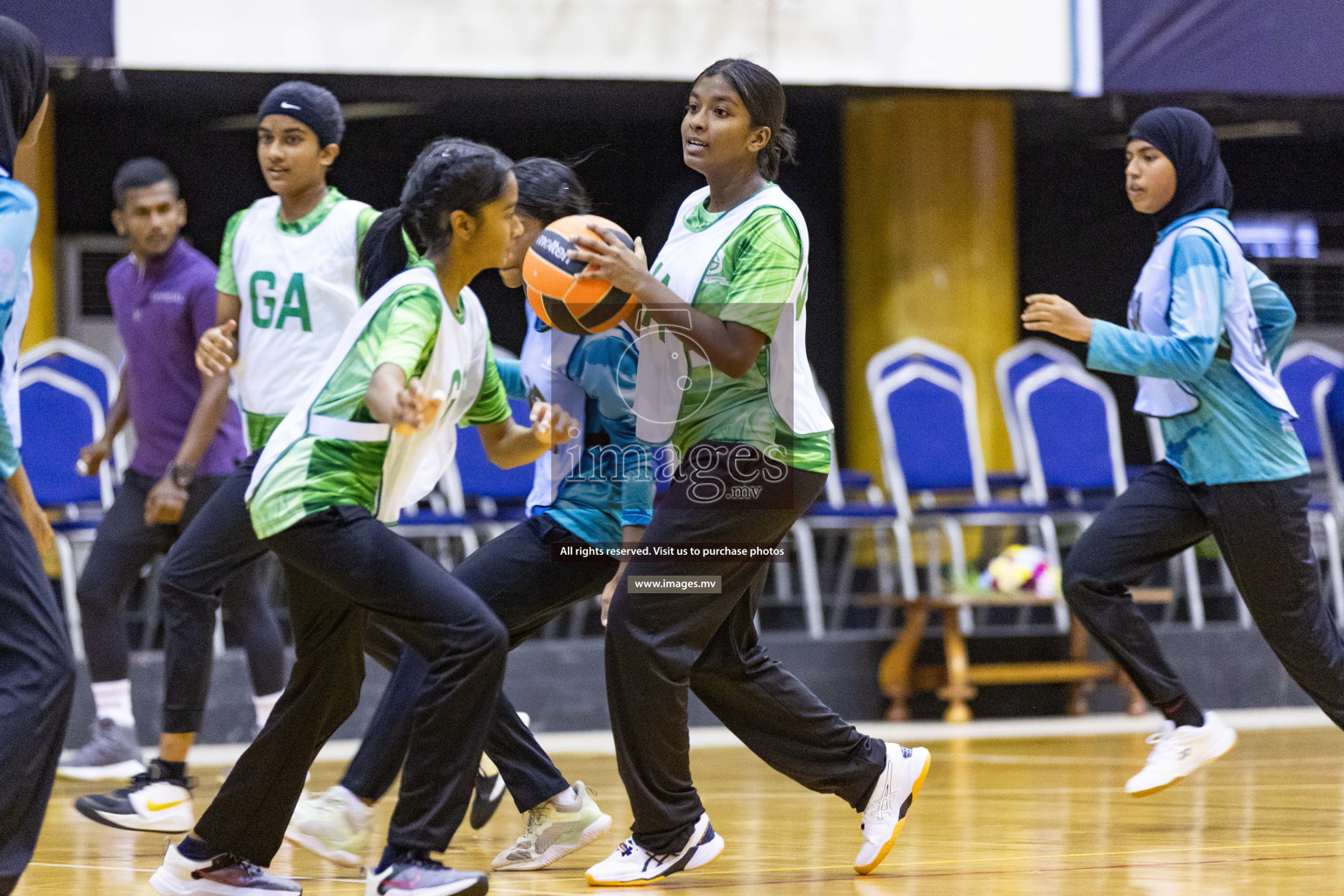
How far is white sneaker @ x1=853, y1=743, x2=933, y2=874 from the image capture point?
3.64 meters

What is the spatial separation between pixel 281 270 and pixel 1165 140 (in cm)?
248

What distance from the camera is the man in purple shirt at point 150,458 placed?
16.8ft

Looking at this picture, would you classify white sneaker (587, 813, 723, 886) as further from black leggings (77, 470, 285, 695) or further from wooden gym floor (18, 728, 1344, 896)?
black leggings (77, 470, 285, 695)

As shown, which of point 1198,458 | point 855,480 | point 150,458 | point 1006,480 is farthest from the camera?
point 855,480

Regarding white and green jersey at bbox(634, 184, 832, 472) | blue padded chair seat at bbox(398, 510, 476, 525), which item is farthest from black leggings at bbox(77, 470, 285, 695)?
white and green jersey at bbox(634, 184, 832, 472)

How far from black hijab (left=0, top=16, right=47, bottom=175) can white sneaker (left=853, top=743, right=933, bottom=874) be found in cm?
220

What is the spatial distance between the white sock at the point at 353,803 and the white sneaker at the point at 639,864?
516mm

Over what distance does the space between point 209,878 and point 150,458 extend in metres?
2.34

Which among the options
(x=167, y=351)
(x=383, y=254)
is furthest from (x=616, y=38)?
(x=383, y=254)

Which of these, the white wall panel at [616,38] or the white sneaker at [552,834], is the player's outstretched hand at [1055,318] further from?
the white wall panel at [616,38]

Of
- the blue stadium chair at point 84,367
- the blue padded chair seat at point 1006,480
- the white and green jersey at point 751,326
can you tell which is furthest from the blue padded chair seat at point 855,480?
the white and green jersey at point 751,326

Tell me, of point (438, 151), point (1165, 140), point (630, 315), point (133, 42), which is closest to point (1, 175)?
point (438, 151)

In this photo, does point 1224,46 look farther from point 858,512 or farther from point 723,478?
point 723,478

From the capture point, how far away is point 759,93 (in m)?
3.59
